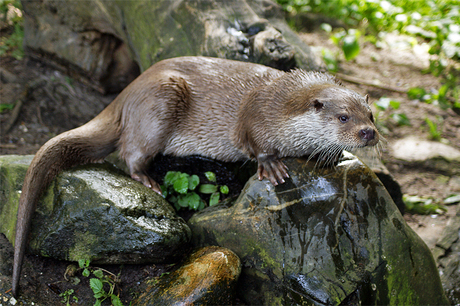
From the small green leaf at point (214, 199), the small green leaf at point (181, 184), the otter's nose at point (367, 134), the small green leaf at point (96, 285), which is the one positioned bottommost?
the small green leaf at point (214, 199)

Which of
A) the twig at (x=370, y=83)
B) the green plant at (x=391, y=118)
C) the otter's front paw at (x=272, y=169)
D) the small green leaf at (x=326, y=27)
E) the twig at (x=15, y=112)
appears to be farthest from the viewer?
the small green leaf at (x=326, y=27)

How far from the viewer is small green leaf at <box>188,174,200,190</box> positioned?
7.51 feet

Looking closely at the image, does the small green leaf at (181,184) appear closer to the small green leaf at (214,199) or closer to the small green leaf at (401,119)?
the small green leaf at (214,199)

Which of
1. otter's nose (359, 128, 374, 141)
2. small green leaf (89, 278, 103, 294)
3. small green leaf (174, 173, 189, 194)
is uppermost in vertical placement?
otter's nose (359, 128, 374, 141)

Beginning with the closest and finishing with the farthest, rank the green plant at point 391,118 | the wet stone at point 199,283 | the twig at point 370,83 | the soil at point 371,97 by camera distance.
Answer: the wet stone at point 199,283
the soil at point 371,97
the green plant at point 391,118
the twig at point 370,83

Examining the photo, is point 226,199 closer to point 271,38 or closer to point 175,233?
point 175,233

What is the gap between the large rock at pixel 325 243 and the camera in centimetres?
180

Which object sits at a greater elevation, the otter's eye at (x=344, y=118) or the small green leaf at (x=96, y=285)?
the otter's eye at (x=344, y=118)

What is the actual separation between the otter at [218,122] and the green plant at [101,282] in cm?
42

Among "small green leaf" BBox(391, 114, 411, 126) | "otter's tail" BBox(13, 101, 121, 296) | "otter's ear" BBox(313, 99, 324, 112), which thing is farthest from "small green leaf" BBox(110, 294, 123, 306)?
"small green leaf" BBox(391, 114, 411, 126)

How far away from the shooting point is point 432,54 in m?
3.90

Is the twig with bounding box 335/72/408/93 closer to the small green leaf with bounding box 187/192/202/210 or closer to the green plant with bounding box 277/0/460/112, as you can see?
the green plant with bounding box 277/0/460/112

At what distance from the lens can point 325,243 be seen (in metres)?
1.85

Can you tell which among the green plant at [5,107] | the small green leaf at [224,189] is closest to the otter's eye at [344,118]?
the small green leaf at [224,189]
